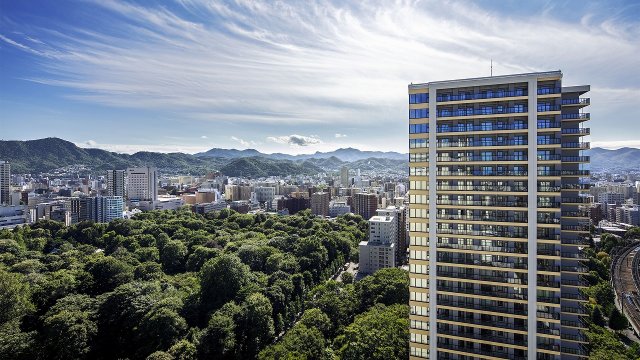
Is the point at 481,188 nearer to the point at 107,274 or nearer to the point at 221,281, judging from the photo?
the point at 221,281

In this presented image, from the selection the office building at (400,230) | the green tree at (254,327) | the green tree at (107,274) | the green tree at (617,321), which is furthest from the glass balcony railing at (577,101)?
the office building at (400,230)

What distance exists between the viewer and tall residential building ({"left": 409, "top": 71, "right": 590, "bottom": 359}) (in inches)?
747

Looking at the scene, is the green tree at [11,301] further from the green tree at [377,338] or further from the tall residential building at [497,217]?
the tall residential building at [497,217]

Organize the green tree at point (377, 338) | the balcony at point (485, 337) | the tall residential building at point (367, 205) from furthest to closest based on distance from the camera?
1. the tall residential building at point (367, 205)
2. the green tree at point (377, 338)
3. the balcony at point (485, 337)

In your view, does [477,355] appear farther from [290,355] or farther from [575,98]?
[575,98]

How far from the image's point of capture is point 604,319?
33344 mm

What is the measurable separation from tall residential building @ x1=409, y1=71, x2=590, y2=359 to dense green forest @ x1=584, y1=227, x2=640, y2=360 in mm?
5409

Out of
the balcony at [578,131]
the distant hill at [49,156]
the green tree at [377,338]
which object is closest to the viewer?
the balcony at [578,131]

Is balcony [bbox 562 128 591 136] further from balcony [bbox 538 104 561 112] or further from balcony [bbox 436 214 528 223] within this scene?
balcony [bbox 436 214 528 223]

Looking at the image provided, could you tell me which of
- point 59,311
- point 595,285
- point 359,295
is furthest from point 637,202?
point 59,311

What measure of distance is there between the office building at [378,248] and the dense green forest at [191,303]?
5580 millimetres

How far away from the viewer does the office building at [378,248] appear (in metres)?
48.8

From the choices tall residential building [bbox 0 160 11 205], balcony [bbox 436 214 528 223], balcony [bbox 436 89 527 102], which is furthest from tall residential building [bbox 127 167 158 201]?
balcony [bbox 436 89 527 102]

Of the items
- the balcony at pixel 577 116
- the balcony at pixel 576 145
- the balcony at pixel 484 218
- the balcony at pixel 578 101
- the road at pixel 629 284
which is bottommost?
the road at pixel 629 284
